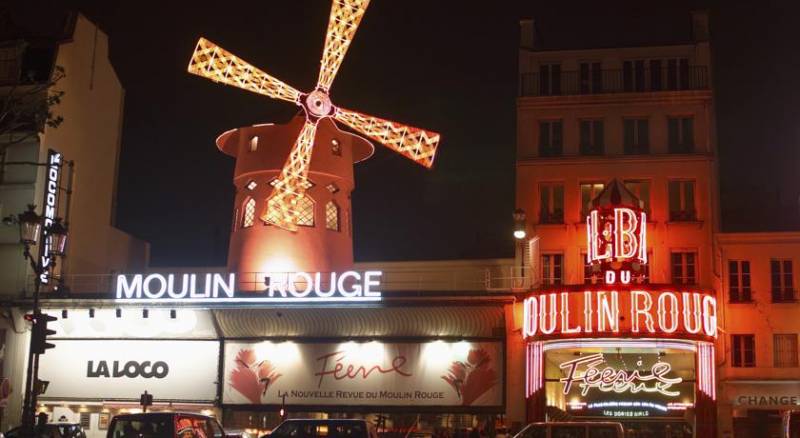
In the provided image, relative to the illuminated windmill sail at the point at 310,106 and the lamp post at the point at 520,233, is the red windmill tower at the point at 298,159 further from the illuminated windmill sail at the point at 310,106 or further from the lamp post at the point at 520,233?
the lamp post at the point at 520,233

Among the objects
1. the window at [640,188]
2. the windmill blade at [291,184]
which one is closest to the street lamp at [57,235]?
the windmill blade at [291,184]

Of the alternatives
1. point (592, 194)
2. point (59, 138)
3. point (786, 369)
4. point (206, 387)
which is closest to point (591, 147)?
point (592, 194)

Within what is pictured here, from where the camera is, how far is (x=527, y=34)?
28.0 m

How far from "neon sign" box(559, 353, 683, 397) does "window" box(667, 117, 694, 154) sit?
5218 millimetres

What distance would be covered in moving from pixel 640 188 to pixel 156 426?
14985 mm

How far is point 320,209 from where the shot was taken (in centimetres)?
2786

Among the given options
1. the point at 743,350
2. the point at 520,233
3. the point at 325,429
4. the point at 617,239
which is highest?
the point at 520,233

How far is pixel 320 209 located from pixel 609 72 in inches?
310

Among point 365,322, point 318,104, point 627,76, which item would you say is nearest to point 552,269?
point 365,322

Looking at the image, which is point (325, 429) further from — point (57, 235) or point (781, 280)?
point (781, 280)

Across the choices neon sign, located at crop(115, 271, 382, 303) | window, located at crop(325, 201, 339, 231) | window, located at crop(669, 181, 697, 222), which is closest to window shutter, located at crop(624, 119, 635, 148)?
window, located at crop(669, 181, 697, 222)

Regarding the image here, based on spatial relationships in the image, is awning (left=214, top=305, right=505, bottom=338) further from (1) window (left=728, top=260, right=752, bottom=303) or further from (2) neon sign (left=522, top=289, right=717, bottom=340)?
(1) window (left=728, top=260, right=752, bottom=303)

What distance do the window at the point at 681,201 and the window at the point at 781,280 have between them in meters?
2.22

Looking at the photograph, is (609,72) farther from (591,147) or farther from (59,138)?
(59,138)
